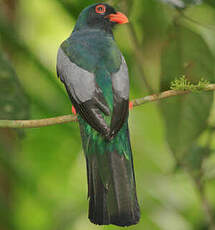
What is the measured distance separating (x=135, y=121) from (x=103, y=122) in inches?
117

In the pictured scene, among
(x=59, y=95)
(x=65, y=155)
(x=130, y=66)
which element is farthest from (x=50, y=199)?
(x=130, y=66)

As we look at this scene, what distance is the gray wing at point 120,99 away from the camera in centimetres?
233

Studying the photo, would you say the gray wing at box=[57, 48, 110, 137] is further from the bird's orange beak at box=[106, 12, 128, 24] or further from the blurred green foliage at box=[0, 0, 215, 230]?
the bird's orange beak at box=[106, 12, 128, 24]

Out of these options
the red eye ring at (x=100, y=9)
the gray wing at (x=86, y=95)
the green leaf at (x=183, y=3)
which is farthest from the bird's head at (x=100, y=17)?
the gray wing at (x=86, y=95)

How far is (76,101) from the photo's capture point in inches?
97.3

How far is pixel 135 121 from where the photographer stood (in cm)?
529

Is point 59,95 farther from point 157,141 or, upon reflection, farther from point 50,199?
point 157,141

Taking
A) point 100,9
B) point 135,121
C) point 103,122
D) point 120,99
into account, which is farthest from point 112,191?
point 135,121

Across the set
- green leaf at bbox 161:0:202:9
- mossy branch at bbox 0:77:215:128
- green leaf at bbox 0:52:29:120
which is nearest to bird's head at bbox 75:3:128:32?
green leaf at bbox 161:0:202:9

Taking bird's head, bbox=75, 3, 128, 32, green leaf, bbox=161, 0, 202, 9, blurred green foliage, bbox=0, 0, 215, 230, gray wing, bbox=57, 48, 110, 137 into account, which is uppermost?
green leaf, bbox=161, 0, 202, 9

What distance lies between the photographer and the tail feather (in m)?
2.19

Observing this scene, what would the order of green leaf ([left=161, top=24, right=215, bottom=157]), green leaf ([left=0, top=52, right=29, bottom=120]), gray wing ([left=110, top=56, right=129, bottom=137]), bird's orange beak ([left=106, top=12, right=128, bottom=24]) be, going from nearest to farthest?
gray wing ([left=110, top=56, right=129, bottom=137]) < green leaf ([left=0, top=52, right=29, bottom=120]) < green leaf ([left=161, top=24, right=215, bottom=157]) < bird's orange beak ([left=106, top=12, right=128, bottom=24])

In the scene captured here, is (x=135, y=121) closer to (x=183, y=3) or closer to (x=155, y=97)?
(x=183, y=3)

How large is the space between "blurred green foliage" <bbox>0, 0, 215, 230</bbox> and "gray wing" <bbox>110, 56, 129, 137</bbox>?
1.47 ft
